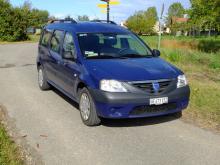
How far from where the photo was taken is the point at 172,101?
648 cm

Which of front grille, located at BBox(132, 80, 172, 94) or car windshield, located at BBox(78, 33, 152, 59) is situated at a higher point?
car windshield, located at BBox(78, 33, 152, 59)

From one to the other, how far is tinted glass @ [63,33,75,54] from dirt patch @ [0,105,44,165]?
1765 millimetres

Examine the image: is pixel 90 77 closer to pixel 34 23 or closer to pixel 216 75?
pixel 216 75

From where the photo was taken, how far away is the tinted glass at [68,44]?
7.57m

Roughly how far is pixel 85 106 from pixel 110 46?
145 cm

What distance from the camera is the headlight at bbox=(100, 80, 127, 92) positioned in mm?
6136

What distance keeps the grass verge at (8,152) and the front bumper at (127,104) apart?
1509mm

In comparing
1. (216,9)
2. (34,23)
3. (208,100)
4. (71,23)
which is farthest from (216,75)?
(34,23)

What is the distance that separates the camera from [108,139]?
600cm

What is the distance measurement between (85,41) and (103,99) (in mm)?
1790

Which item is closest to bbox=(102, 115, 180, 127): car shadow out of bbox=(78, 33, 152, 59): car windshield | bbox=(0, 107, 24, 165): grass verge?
bbox=(78, 33, 152, 59): car windshield

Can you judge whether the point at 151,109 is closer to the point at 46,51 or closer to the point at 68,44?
the point at 68,44

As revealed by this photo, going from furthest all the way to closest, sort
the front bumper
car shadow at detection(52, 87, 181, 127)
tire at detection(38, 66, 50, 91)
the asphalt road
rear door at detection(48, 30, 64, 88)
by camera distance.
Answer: tire at detection(38, 66, 50, 91)
rear door at detection(48, 30, 64, 88)
car shadow at detection(52, 87, 181, 127)
the front bumper
the asphalt road

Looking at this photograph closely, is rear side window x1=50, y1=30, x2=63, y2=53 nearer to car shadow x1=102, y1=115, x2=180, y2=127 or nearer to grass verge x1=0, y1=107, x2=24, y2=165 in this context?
car shadow x1=102, y1=115, x2=180, y2=127
